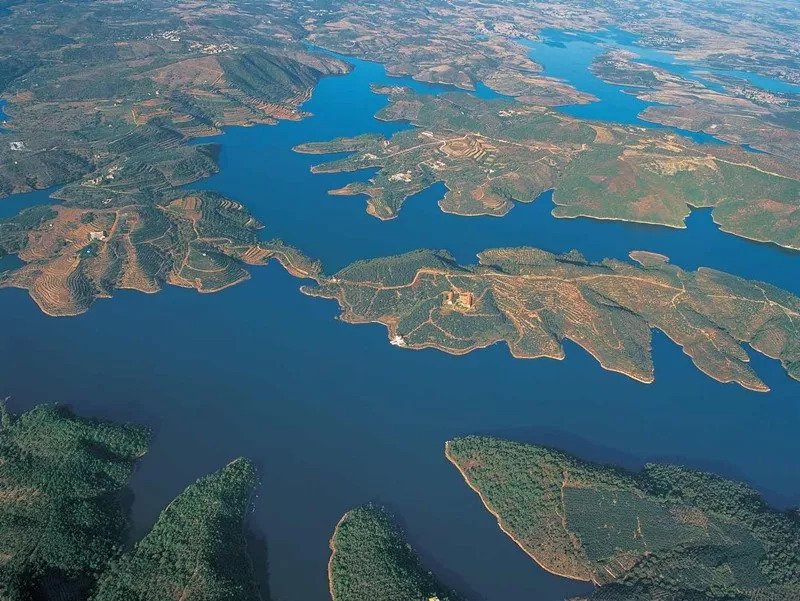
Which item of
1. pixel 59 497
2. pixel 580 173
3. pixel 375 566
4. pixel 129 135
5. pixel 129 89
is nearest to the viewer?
pixel 375 566

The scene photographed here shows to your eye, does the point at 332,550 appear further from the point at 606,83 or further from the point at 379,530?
the point at 606,83

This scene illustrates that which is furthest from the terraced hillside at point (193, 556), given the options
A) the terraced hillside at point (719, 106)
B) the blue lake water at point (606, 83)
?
the terraced hillside at point (719, 106)

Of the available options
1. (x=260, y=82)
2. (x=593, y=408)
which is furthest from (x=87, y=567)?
(x=260, y=82)

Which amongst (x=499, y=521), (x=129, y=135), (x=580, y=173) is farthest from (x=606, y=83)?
(x=499, y=521)

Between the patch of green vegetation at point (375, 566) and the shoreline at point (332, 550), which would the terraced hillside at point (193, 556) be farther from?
the patch of green vegetation at point (375, 566)

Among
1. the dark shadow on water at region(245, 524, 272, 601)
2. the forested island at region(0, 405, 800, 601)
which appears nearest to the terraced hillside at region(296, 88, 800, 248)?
the forested island at region(0, 405, 800, 601)
